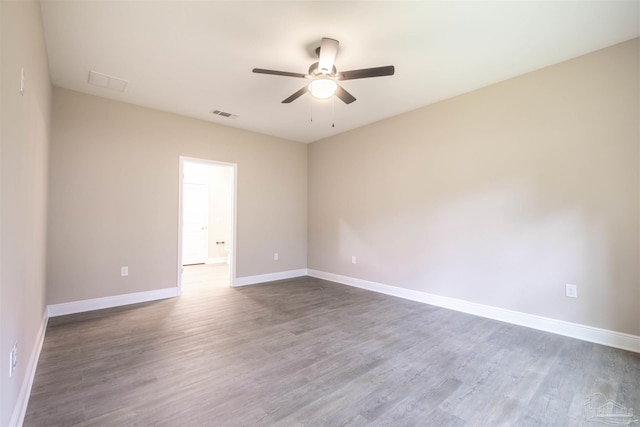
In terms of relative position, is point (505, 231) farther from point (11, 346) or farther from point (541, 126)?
point (11, 346)

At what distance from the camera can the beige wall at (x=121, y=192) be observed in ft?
11.1

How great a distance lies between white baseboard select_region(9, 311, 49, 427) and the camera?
1.52 metres

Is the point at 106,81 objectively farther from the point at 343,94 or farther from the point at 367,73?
the point at 367,73

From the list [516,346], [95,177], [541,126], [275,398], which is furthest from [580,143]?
[95,177]

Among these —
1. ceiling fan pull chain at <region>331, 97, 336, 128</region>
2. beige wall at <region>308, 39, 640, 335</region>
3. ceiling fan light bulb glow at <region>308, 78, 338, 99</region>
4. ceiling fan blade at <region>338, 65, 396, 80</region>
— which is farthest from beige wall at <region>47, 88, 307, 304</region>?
ceiling fan blade at <region>338, 65, 396, 80</region>

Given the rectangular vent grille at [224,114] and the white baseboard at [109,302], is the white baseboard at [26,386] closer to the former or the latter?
the white baseboard at [109,302]

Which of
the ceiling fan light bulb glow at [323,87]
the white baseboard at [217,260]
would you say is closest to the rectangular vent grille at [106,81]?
the ceiling fan light bulb glow at [323,87]

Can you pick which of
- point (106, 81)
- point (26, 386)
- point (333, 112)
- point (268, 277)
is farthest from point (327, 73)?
point (268, 277)

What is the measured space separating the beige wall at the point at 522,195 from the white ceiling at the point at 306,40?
0.35 metres

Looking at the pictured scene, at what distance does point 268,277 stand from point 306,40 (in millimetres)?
4006

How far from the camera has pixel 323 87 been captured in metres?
2.52

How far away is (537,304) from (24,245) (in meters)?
4.53

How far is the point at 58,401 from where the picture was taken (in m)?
1.80

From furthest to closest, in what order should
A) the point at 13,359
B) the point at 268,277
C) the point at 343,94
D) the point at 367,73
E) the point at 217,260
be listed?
the point at 217,260 → the point at 268,277 → the point at 343,94 → the point at 367,73 → the point at 13,359
